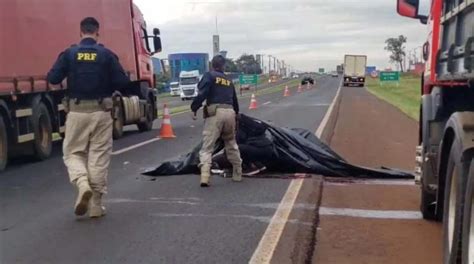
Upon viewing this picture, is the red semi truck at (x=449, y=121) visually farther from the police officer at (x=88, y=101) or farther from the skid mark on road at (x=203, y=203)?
the police officer at (x=88, y=101)

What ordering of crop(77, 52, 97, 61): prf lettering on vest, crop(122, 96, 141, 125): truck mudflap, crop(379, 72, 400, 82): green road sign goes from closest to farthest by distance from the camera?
crop(77, 52, 97, 61): prf lettering on vest
crop(122, 96, 141, 125): truck mudflap
crop(379, 72, 400, 82): green road sign

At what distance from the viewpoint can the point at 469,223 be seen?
4.86 m

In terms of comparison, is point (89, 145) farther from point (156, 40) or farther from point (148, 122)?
point (156, 40)

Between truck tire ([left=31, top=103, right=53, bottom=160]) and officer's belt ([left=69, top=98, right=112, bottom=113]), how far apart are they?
19.5 ft

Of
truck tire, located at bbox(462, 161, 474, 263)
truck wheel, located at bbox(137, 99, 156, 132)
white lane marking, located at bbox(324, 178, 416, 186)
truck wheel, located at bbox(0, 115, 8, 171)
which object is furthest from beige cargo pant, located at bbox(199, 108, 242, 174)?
truck wheel, located at bbox(137, 99, 156, 132)

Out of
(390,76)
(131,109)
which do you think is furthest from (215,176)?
(390,76)

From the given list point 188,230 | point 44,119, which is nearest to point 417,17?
point 188,230

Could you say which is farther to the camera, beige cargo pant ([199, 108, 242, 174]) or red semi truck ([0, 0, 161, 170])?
red semi truck ([0, 0, 161, 170])

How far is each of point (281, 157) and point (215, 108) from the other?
1.46 meters

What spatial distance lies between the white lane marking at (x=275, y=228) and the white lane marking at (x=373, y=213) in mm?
437

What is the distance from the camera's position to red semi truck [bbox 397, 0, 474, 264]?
504cm

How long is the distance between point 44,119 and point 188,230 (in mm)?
7879

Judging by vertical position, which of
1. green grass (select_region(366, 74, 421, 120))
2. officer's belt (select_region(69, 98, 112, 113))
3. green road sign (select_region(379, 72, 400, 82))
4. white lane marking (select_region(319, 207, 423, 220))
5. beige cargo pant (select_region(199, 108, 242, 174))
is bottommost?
green road sign (select_region(379, 72, 400, 82))

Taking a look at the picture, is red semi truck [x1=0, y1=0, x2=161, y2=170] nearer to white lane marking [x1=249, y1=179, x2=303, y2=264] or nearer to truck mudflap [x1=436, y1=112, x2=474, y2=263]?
white lane marking [x1=249, y1=179, x2=303, y2=264]
